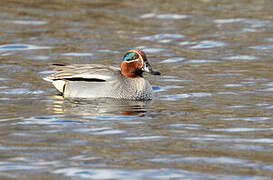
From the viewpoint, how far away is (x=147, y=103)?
38.0 feet

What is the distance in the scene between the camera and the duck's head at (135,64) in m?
11.9

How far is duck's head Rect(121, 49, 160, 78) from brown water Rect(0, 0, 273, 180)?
51 centimetres

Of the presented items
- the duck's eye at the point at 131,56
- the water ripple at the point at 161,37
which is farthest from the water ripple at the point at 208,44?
the duck's eye at the point at 131,56

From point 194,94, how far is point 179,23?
6.48 meters

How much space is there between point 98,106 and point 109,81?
83 cm

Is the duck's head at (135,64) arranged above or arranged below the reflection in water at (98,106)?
above

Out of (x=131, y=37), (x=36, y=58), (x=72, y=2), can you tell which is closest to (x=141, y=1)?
(x=72, y=2)

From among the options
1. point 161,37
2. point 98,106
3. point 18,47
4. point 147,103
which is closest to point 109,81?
point 147,103

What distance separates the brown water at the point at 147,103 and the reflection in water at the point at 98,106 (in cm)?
3

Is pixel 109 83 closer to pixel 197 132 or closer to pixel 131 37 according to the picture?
pixel 197 132

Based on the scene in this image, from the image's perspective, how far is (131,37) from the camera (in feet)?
55.7

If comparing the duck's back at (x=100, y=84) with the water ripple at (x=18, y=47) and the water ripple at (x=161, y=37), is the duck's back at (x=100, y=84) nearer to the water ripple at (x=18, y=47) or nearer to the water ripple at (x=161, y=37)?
the water ripple at (x=18, y=47)

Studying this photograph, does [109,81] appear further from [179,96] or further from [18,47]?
[18,47]

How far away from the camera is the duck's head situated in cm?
1190
